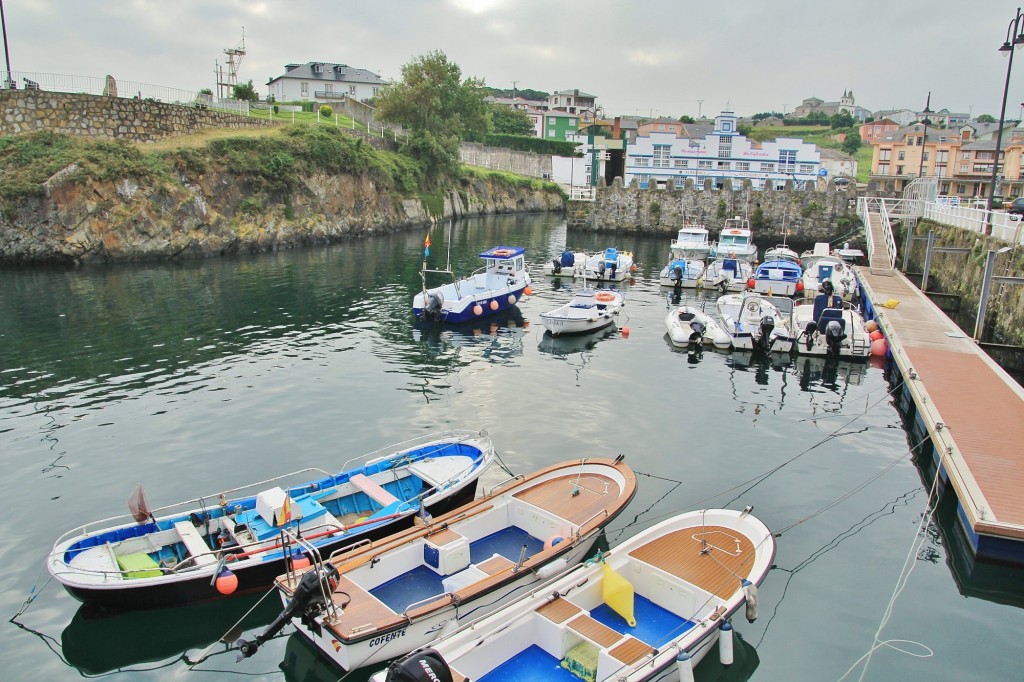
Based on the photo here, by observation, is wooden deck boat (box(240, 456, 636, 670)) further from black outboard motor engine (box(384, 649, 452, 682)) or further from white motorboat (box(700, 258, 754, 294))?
white motorboat (box(700, 258, 754, 294))

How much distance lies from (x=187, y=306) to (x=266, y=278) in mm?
8403

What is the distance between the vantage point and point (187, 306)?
34375 millimetres

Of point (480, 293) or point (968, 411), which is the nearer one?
point (968, 411)

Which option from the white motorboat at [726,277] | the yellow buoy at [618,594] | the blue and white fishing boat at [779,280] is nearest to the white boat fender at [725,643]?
the yellow buoy at [618,594]

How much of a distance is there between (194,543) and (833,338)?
980 inches

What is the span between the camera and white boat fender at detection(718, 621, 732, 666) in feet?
36.2

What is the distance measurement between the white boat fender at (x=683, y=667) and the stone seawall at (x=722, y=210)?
2535 inches

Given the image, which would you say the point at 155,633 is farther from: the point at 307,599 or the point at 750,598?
the point at 750,598

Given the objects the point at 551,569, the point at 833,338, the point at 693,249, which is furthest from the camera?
the point at 693,249

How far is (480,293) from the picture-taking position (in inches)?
1383

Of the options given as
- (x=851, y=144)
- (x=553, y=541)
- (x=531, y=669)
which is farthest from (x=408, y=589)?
(x=851, y=144)

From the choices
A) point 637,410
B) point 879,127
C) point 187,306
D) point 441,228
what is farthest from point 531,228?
point 879,127

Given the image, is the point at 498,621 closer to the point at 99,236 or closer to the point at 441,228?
the point at 99,236

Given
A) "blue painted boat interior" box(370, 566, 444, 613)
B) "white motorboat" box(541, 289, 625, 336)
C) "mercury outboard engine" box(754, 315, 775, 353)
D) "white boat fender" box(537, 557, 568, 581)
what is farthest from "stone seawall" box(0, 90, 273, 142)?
"white boat fender" box(537, 557, 568, 581)
